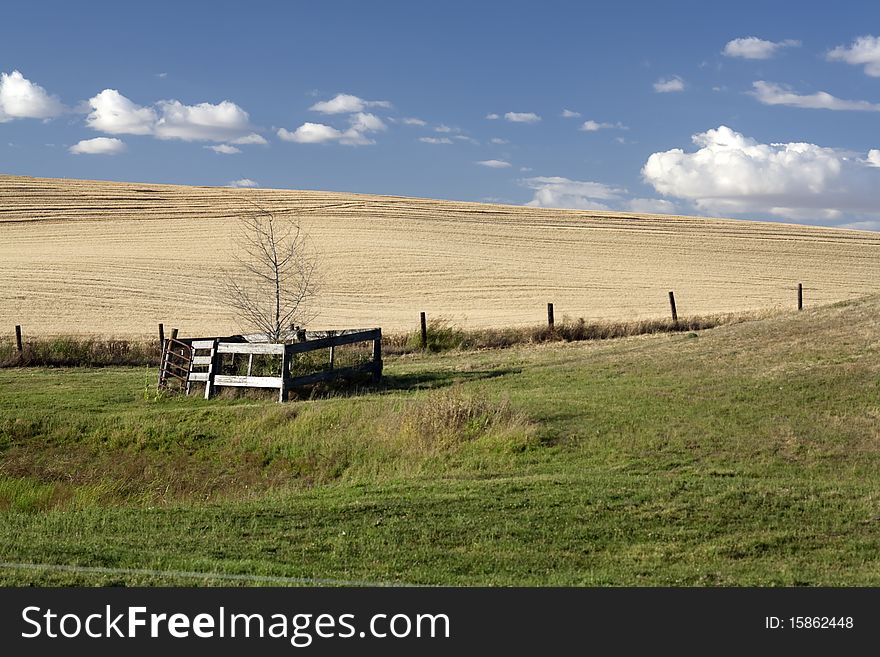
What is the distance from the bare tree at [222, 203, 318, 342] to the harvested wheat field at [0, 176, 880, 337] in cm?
115

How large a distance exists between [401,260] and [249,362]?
3535cm

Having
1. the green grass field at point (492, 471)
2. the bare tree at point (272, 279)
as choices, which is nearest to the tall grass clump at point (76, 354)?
the green grass field at point (492, 471)

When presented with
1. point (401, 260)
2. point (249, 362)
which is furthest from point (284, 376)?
point (401, 260)

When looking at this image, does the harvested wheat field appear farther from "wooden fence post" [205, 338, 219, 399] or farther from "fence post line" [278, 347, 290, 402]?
"fence post line" [278, 347, 290, 402]

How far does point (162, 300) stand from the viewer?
45.8m

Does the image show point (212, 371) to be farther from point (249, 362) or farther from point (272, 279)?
point (272, 279)

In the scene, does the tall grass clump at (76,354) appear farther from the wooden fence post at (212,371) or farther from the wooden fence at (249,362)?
the wooden fence post at (212,371)

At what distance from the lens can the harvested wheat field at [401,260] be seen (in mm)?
43500

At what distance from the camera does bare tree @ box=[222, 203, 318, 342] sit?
2700 cm

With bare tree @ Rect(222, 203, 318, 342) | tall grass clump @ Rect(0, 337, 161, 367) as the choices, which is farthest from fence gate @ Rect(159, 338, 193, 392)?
tall grass clump @ Rect(0, 337, 161, 367)

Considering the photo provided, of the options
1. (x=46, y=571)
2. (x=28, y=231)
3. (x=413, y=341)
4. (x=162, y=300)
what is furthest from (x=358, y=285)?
(x=46, y=571)

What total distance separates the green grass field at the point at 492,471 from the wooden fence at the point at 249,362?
70cm

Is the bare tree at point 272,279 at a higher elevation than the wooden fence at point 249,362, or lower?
higher

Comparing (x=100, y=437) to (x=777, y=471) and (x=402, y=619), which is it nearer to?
(x=777, y=471)
